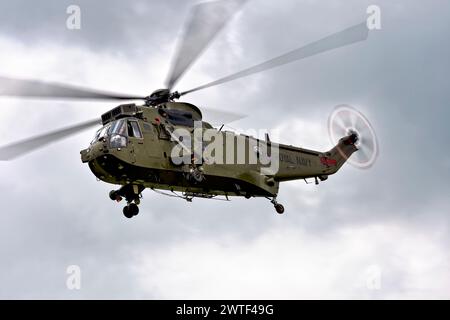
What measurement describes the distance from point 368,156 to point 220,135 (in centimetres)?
981

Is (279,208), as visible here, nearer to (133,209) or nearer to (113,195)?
(133,209)

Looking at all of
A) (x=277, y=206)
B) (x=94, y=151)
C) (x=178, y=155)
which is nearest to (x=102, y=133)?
(x=94, y=151)

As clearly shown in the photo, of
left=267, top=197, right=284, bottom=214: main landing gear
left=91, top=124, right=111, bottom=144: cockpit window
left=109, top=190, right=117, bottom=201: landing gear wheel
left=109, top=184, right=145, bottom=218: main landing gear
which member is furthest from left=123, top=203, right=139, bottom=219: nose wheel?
left=267, top=197, right=284, bottom=214: main landing gear

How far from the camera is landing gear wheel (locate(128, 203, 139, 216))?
125 feet

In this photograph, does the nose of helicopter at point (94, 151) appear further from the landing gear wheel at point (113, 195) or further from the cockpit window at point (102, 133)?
the landing gear wheel at point (113, 195)

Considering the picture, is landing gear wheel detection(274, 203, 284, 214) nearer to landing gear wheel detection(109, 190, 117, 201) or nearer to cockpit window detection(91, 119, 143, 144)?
landing gear wheel detection(109, 190, 117, 201)

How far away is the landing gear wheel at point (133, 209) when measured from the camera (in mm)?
38188

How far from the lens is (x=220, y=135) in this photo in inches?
1581

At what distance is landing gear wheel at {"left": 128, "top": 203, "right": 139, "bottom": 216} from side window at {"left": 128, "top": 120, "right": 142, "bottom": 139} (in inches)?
117

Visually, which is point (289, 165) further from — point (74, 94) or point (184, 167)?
point (74, 94)

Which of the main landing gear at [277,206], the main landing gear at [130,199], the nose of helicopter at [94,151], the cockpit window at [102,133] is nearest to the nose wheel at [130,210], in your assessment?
the main landing gear at [130,199]

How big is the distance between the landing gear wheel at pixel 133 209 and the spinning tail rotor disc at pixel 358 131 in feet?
42.3

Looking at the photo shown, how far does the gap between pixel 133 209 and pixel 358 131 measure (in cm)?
1465
